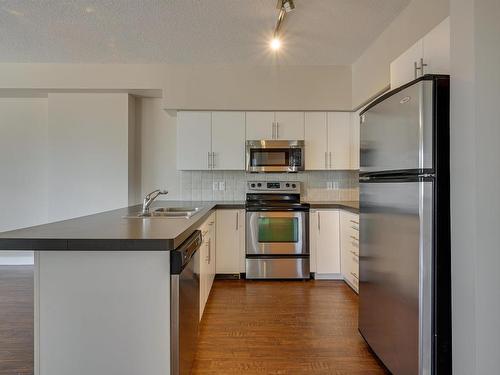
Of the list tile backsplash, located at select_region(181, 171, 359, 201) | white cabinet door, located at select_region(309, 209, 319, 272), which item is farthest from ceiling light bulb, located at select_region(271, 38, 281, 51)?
white cabinet door, located at select_region(309, 209, 319, 272)

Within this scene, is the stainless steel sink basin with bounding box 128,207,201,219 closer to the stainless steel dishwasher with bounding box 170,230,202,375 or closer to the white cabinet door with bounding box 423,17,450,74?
the stainless steel dishwasher with bounding box 170,230,202,375

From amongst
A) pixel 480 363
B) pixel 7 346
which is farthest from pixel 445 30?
pixel 7 346

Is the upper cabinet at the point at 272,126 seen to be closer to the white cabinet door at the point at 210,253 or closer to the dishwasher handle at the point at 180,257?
the white cabinet door at the point at 210,253

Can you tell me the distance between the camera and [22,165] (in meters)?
4.29

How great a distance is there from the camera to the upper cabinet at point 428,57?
5.50 feet

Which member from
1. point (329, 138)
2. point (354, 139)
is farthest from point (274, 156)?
point (354, 139)

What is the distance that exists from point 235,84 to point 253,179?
4.11ft

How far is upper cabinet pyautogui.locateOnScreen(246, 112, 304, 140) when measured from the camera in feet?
13.1

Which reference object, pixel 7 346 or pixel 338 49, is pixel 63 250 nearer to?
pixel 7 346

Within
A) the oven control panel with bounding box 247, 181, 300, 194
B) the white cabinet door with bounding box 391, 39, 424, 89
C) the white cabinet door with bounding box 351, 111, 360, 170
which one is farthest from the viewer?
the oven control panel with bounding box 247, 181, 300, 194

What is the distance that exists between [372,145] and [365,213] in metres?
0.46

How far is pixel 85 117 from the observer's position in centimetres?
396

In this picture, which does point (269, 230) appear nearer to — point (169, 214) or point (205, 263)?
point (205, 263)

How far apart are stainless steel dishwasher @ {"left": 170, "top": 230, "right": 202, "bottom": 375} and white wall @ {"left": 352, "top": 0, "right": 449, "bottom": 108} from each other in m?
2.27
